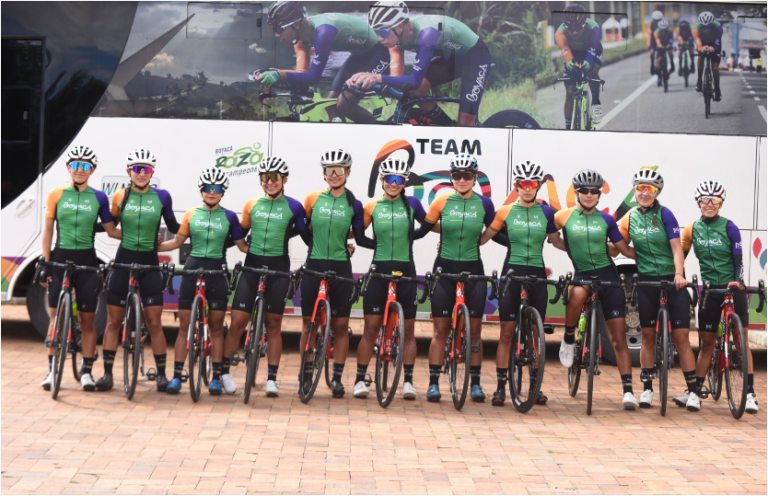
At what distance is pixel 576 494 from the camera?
18.1 ft

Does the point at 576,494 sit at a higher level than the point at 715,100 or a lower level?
lower

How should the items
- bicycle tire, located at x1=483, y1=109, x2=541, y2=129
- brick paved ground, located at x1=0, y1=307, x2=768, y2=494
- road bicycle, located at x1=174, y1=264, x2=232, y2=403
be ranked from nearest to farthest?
brick paved ground, located at x1=0, y1=307, x2=768, y2=494 → road bicycle, located at x1=174, y1=264, x2=232, y2=403 → bicycle tire, located at x1=483, y1=109, x2=541, y2=129

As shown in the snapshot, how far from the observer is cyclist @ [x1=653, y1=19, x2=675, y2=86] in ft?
34.8

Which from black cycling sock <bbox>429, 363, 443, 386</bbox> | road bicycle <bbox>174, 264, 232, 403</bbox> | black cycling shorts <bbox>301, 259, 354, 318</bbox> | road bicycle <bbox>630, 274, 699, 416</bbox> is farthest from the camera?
black cycling sock <bbox>429, 363, 443, 386</bbox>

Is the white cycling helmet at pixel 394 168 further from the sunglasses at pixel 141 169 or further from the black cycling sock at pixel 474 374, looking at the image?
the sunglasses at pixel 141 169

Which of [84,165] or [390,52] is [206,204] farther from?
[390,52]

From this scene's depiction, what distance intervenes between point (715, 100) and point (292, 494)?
24.4ft

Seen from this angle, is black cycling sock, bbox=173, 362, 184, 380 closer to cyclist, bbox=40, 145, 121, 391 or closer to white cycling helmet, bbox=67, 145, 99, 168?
cyclist, bbox=40, 145, 121, 391

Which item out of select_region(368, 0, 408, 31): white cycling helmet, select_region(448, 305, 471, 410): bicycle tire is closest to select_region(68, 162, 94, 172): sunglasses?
select_region(448, 305, 471, 410): bicycle tire

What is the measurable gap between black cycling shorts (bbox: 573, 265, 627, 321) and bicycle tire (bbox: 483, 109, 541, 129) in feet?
8.63

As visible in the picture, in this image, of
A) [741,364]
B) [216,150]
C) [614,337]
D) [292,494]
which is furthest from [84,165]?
[741,364]

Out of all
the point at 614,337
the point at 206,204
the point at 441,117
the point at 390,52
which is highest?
the point at 390,52

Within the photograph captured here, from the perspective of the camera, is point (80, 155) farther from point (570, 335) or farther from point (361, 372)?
point (570, 335)

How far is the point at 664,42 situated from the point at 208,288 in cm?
589
